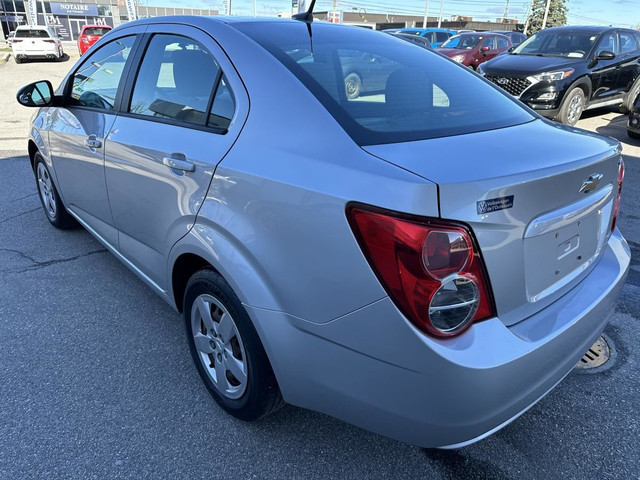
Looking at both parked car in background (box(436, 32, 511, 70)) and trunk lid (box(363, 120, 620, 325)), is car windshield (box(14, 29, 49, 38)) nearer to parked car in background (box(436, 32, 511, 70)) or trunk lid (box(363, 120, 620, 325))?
parked car in background (box(436, 32, 511, 70))

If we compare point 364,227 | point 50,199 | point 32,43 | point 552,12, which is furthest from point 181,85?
point 552,12

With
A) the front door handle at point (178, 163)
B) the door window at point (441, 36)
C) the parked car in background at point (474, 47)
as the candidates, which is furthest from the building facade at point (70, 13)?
the front door handle at point (178, 163)

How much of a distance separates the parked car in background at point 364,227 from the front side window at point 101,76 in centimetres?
36

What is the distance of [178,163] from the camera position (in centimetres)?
211

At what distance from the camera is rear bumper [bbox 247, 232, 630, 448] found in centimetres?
145

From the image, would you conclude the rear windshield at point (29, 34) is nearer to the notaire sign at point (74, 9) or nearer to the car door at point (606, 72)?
the car door at point (606, 72)

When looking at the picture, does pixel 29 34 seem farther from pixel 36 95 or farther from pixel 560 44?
pixel 36 95

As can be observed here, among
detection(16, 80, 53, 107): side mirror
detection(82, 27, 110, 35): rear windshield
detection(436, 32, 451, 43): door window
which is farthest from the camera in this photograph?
detection(82, 27, 110, 35): rear windshield

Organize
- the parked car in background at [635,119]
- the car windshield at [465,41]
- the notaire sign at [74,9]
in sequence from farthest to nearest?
the notaire sign at [74,9] < the car windshield at [465,41] < the parked car in background at [635,119]

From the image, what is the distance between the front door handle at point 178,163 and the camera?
2049mm

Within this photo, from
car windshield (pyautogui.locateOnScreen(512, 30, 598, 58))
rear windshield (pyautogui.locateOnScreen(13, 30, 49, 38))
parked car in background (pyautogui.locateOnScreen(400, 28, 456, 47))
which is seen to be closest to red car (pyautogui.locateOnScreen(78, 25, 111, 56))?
rear windshield (pyautogui.locateOnScreen(13, 30, 49, 38))

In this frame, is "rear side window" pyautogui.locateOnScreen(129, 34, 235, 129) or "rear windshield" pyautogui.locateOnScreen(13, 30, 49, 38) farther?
"rear windshield" pyautogui.locateOnScreen(13, 30, 49, 38)

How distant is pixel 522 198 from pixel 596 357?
66.6 inches

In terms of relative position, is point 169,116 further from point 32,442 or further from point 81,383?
point 32,442
